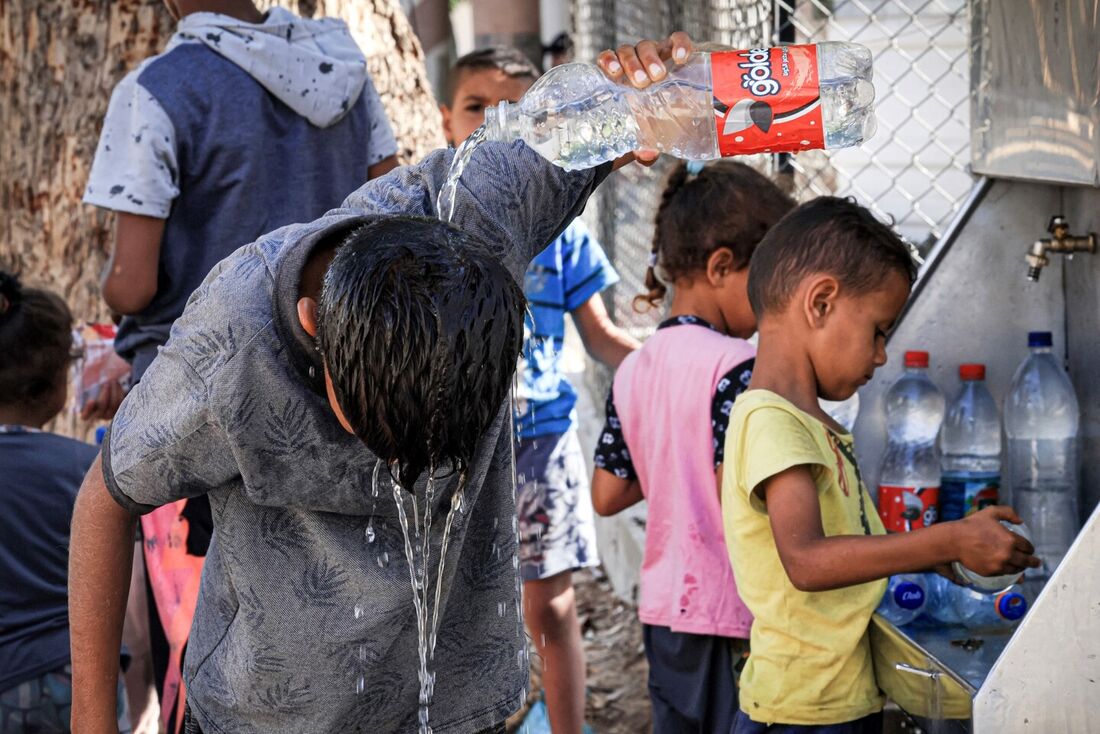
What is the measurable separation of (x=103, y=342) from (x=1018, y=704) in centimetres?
267

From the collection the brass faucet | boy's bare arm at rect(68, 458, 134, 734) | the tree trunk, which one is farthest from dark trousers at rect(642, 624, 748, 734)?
the tree trunk

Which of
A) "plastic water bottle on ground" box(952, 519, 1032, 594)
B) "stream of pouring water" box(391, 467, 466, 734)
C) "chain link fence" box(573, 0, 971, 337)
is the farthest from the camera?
"chain link fence" box(573, 0, 971, 337)

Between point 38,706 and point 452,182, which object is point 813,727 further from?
point 38,706

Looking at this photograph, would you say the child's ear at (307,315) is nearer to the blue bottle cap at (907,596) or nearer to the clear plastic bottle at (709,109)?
the clear plastic bottle at (709,109)

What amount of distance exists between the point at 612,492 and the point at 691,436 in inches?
13.8

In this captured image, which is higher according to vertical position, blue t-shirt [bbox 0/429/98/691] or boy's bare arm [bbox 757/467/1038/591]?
boy's bare arm [bbox 757/467/1038/591]

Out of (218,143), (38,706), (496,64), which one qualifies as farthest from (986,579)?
(496,64)

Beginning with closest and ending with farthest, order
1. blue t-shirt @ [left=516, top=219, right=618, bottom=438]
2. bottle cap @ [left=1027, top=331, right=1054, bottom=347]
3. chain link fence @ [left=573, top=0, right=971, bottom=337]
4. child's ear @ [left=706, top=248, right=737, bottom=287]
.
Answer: bottle cap @ [left=1027, top=331, right=1054, bottom=347], child's ear @ [left=706, top=248, right=737, bottom=287], blue t-shirt @ [left=516, top=219, right=618, bottom=438], chain link fence @ [left=573, top=0, right=971, bottom=337]

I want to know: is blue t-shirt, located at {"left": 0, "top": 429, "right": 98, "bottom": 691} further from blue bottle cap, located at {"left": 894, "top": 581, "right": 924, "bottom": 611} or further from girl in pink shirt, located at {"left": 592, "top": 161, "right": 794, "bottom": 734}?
blue bottle cap, located at {"left": 894, "top": 581, "right": 924, "bottom": 611}

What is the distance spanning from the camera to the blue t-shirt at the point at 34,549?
307 cm

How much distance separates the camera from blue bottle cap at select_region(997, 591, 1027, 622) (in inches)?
97.0

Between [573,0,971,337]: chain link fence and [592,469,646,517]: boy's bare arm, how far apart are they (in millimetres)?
1109

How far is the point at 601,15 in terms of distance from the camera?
21.2 ft

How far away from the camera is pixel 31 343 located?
329 centimetres
